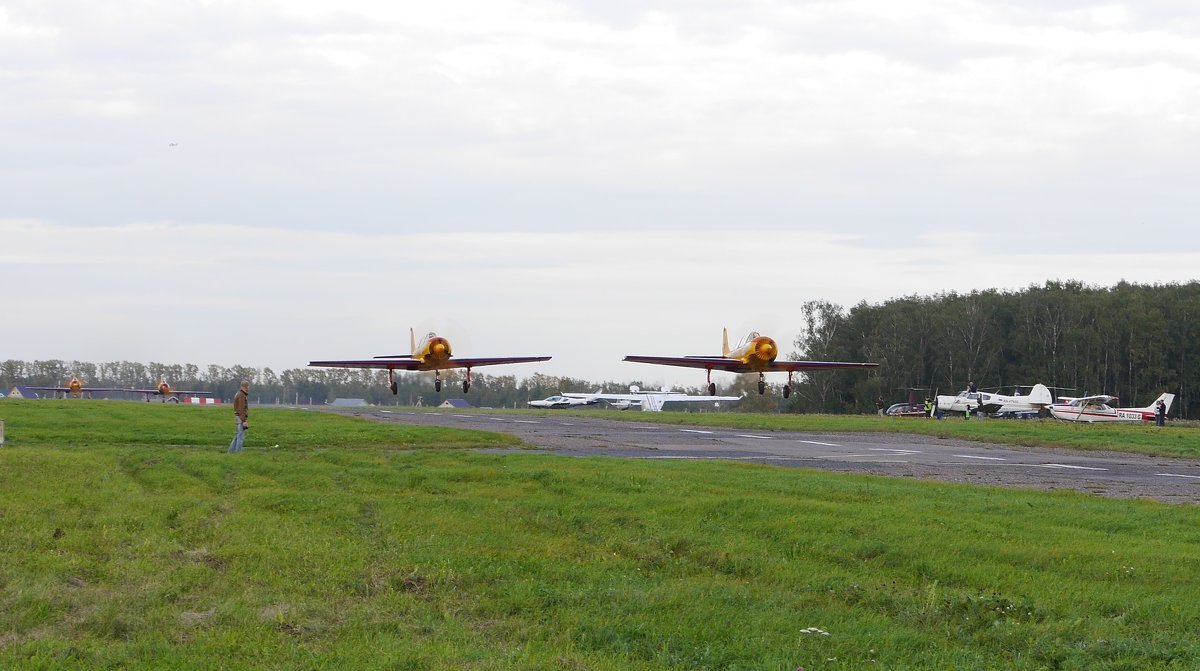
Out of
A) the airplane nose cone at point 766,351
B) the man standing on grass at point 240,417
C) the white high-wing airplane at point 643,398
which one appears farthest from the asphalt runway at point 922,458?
the white high-wing airplane at point 643,398

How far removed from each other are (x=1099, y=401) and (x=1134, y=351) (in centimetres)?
2352

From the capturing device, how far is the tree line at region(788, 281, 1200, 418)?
93000mm

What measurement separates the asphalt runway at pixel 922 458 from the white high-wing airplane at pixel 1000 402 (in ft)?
123

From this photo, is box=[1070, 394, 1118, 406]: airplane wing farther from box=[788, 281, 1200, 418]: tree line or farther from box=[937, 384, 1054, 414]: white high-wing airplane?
box=[788, 281, 1200, 418]: tree line

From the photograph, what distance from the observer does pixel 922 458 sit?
31.5 m

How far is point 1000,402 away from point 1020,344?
2081 cm

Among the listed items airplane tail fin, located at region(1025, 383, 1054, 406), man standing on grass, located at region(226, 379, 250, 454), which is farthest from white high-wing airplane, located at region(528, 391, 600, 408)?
man standing on grass, located at region(226, 379, 250, 454)

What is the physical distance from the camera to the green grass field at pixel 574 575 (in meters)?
8.36

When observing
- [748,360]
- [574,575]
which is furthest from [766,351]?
[574,575]

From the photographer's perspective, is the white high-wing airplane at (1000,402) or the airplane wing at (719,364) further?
the white high-wing airplane at (1000,402)

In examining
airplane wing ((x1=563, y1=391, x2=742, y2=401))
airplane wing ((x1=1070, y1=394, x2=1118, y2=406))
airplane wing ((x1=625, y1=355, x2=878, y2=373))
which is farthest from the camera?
airplane wing ((x1=563, y1=391, x2=742, y2=401))

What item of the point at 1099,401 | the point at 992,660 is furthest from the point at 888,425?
the point at 992,660

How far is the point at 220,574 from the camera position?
10555 mm

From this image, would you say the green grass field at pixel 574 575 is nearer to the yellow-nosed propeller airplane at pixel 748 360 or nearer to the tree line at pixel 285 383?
the yellow-nosed propeller airplane at pixel 748 360
